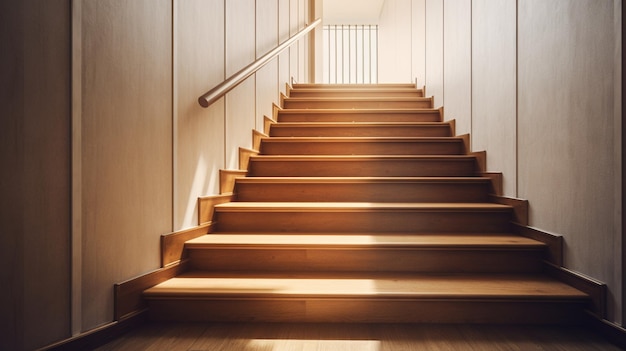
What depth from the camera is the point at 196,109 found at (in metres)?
1.81

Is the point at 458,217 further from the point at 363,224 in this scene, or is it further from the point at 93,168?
the point at 93,168

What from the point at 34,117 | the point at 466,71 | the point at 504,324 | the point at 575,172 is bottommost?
the point at 504,324

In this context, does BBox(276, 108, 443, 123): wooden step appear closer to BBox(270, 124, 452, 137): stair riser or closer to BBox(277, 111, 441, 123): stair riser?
BBox(277, 111, 441, 123): stair riser

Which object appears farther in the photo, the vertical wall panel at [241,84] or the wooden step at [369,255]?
the vertical wall panel at [241,84]

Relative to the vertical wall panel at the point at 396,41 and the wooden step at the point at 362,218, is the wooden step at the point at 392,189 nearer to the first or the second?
the wooden step at the point at 362,218

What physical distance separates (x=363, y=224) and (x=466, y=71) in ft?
4.80

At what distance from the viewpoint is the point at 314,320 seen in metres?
1.40

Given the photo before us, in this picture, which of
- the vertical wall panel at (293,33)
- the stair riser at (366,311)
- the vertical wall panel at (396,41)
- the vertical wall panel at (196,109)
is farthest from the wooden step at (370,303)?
the vertical wall panel at (396,41)

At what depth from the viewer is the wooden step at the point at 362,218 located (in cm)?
191

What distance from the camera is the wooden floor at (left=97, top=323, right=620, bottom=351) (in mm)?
1235

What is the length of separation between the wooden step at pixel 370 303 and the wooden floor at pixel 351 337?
32 mm

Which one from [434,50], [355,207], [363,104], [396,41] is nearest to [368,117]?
[363,104]

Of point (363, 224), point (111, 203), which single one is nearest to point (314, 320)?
point (363, 224)

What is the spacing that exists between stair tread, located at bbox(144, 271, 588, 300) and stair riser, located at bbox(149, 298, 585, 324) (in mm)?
28
